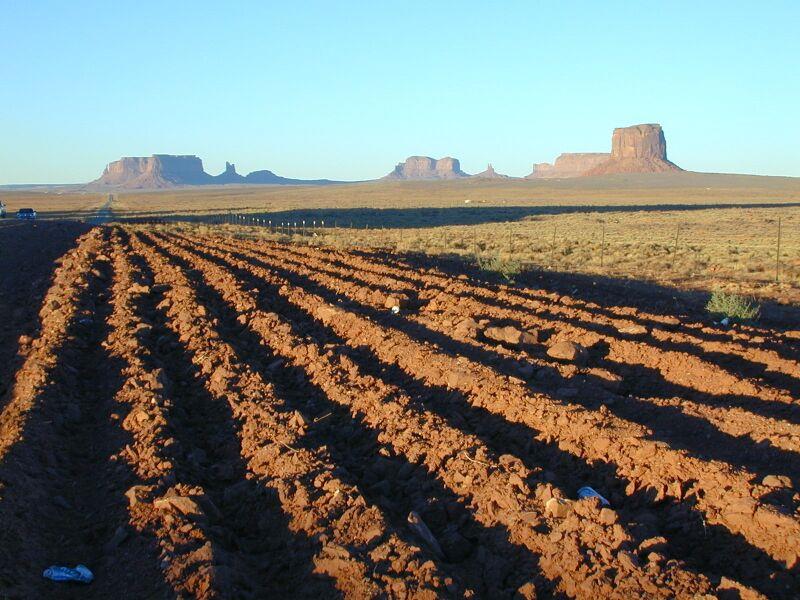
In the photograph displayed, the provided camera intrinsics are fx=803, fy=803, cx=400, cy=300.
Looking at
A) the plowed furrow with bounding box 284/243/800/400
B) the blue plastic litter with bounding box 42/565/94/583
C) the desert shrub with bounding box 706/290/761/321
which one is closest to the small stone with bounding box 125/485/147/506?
the blue plastic litter with bounding box 42/565/94/583

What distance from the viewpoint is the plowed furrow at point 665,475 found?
5023mm

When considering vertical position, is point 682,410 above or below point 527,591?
above

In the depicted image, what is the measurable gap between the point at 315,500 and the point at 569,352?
5078 millimetres

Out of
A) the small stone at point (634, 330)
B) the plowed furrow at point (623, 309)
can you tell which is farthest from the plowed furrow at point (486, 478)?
the plowed furrow at point (623, 309)

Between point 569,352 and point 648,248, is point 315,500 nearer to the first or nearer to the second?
point 569,352

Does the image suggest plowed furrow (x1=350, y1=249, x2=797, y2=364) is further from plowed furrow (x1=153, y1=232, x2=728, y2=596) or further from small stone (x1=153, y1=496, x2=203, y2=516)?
small stone (x1=153, y1=496, x2=203, y2=516)

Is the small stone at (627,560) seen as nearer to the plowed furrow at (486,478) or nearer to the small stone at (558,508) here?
the plowed furrow at (486,478)

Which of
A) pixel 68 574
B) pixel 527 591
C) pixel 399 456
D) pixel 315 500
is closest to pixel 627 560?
pixel 527 591

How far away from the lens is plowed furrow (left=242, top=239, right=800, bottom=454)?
A: 6.67 m

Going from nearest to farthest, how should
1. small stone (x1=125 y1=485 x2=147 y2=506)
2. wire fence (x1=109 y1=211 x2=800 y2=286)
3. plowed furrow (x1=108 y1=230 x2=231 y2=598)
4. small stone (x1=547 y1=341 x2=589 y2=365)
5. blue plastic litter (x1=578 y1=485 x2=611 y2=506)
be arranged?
plowed furrow (x1=108 y1=230 x2=231 y2=598)
blue plastic litter (x1=578 y1=485 x2=611 y2=506)
small stone (x1=125 y1=485 x2=147 y2=506)
small stone (x1=547 y1=341 x2=589 y2=365)
wire fence (x1=109 y1=211 x2=800 y2=286)

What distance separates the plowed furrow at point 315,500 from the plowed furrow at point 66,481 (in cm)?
104

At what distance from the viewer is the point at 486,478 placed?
19.6 ft

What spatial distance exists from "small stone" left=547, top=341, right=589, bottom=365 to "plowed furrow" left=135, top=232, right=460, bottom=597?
3.70m

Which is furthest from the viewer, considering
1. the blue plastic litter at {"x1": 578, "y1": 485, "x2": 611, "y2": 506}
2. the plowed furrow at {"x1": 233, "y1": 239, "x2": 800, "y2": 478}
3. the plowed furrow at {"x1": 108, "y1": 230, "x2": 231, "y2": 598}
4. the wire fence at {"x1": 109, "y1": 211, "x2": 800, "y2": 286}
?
the wire fence at {"x1": 109, "y1": 211, "x2": 800, "y2": 286}
